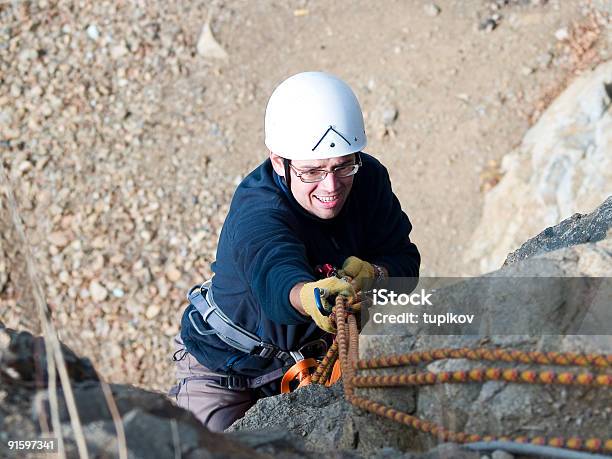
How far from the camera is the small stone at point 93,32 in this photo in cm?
1059

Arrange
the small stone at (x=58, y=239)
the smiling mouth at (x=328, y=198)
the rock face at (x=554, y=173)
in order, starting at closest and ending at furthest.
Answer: the smiling mouth at (x=328, y=198) → the rock face at (x=554, y=173) → the small stone at (x=58, y=239)

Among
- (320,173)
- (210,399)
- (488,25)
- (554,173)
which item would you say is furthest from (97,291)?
(320,173)

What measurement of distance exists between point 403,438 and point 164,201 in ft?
23.1

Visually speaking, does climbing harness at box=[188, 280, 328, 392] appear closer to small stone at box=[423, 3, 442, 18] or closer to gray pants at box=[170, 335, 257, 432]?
gray pants at box=[170, 335, 257, 432]

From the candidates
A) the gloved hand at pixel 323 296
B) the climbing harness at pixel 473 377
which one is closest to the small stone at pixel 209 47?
the gloved hand at pixel 323 296

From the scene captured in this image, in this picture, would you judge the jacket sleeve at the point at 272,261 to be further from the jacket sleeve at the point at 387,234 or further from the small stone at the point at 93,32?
the small stone at the point at 93,32

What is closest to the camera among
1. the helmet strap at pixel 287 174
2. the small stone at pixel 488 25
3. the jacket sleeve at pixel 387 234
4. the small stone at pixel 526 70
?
the helmet strap at pixel 287 174

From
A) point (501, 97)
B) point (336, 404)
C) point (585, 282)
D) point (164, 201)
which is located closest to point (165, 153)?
point (164, 201)

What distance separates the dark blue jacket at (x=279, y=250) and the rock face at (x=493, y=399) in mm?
598

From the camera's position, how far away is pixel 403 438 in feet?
8.43

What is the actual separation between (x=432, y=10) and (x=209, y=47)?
2823mm

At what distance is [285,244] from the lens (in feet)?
11.1

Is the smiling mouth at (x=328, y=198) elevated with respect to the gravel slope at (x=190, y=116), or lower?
lower

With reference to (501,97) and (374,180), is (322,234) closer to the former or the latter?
(374,180)
